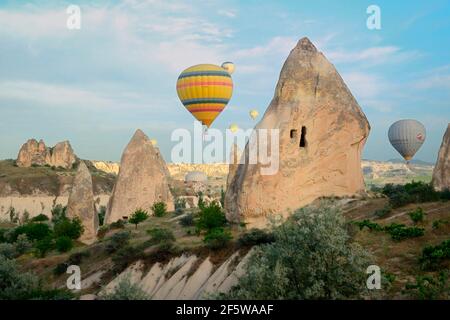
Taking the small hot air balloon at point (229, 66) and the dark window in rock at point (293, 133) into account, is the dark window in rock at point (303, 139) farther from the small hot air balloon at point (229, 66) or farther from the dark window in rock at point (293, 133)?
the small hot air balloon at point (229, 66)

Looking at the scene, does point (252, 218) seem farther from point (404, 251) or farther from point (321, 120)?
point (404, 251)

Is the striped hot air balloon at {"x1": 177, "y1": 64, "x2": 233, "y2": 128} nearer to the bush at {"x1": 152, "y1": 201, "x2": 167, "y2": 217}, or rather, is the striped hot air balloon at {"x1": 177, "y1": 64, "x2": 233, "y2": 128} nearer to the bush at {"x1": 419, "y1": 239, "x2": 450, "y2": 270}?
the bush at {"x1": 152, "y1": 201, "x2": 167, "y2": 217}

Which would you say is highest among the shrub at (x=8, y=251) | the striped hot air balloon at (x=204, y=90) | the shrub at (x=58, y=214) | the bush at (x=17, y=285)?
the striped hot air balloon at (x=204, y=90)

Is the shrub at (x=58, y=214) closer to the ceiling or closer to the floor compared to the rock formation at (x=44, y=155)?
closer to the floor

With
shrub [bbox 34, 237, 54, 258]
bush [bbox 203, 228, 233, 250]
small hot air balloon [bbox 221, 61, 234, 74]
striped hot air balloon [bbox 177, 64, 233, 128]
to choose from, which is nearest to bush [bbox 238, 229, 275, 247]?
bush [bbox 203, 228, 233, 250]

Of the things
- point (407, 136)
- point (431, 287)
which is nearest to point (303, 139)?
point (431, 287)

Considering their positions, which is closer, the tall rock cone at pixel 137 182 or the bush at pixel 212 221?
the bush at pixel 212 221

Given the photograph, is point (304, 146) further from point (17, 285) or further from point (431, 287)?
point (17, 285)

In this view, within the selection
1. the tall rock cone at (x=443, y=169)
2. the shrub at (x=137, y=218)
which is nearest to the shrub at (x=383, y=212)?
the tall rock cone at (x=443, y=169)

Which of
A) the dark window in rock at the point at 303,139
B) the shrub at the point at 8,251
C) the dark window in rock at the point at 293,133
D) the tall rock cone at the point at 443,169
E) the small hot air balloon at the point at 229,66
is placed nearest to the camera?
the dark window in rock at the point at 293,133
